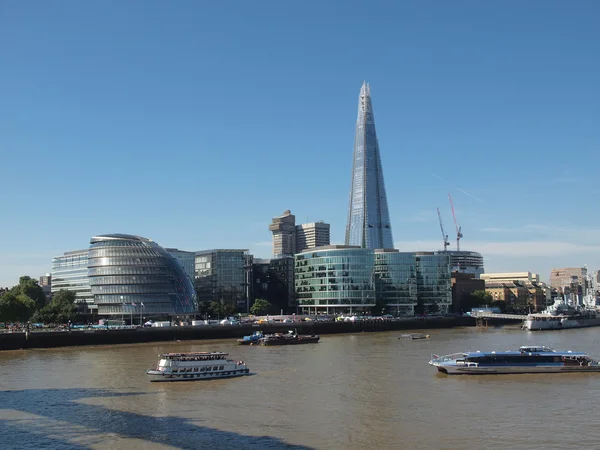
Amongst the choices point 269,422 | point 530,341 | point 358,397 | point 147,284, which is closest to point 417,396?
point 358,397

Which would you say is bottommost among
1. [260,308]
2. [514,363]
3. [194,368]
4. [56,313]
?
[514,363]

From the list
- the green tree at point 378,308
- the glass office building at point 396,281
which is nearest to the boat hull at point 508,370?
the green tree at point 378,308

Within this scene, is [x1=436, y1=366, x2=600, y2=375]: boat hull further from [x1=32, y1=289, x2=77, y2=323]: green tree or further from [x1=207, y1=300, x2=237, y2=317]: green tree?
[x1=207, y1=300, x2=237, y2=317]: green tree

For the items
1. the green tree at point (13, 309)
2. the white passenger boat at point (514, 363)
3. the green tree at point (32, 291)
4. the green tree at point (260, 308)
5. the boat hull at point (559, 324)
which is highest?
the green tree at point (32, 291)

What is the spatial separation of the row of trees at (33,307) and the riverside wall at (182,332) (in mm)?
19323

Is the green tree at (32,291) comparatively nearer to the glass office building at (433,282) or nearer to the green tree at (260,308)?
the green tree at (260,308)

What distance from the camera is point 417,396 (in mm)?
50531

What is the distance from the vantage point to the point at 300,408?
151ft

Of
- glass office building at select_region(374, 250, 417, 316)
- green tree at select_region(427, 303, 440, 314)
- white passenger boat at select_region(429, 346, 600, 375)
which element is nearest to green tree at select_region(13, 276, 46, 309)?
glass office building at select_region(374, 250, 417, 316)

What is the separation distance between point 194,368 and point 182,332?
57074 millimetres

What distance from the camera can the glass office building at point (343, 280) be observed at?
176 meters

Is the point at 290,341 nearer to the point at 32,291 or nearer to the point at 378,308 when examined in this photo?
the point at 378,308

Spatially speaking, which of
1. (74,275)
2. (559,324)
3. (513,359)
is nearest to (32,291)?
(74,275)

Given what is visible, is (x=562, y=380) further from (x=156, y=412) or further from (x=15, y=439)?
(x=15, y=439)
